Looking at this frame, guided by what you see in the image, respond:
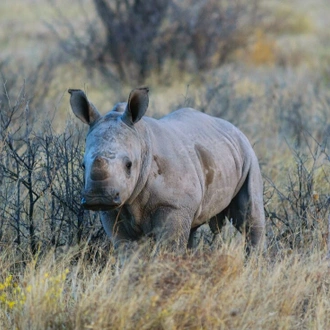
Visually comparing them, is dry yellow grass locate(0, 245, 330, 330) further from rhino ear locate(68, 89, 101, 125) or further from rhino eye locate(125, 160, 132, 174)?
rhino ear locate(68, 89, 101, 125)

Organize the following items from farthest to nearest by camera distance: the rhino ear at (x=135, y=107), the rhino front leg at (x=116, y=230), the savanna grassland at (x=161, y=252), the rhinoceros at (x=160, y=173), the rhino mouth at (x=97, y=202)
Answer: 1. the rhino front leg at (x=116, y=230)
2. the rhino ear at (x=135, y=107)
3. the rhinoceros at (x=160, y=173)
4. the rhino mouth at (x=97, y=202)
5. the savanna grassland at (x=161, y=252)

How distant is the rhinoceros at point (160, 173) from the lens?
4.92 m

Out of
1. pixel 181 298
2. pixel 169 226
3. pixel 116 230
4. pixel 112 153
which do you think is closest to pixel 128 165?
pixel 112 153

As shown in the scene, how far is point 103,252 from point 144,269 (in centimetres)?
148

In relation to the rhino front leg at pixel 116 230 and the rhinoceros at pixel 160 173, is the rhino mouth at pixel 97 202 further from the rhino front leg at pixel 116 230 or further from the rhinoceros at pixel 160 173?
the rhino front leg at pixel 116 230

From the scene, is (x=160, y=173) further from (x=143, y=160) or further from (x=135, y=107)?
(x=135, y=107)

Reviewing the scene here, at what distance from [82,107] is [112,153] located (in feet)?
1.84

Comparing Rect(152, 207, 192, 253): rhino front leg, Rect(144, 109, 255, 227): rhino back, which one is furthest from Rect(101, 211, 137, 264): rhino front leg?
Rect(144, 109, 255, 227): rhino back

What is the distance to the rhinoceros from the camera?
4918mm

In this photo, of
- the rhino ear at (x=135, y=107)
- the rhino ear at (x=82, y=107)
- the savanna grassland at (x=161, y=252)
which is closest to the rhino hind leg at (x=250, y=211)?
the savanna grassland at (x=161, y=252)

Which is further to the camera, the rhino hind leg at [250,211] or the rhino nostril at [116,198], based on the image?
the rhino hind leg at [250,211]

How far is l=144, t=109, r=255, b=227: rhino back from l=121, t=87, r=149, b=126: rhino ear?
0.24 metres

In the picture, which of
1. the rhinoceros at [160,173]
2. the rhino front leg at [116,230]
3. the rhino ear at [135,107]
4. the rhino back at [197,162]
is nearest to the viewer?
the rhinoceros at [160,173]

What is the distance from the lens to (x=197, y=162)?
222 inches
